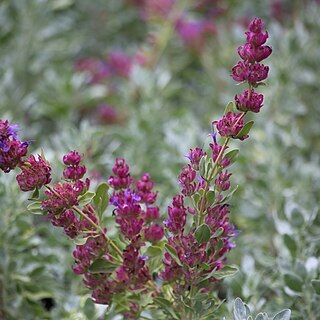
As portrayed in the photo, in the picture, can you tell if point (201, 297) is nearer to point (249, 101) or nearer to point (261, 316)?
point (261, 316)

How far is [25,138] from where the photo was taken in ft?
5.03

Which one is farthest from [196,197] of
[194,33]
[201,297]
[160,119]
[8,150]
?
[194,33]

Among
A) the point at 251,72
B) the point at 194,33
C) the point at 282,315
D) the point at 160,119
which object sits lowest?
the point at 282,315

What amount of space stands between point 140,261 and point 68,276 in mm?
381

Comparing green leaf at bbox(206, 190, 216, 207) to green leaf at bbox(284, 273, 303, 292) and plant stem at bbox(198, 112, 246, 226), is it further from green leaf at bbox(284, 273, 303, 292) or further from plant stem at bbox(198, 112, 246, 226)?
green leaf at bbox(284, 273, 303, 292)

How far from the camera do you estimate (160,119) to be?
156 centimetres

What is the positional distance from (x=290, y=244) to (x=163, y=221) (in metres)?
0.33

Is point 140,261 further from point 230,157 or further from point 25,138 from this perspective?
point 25,138

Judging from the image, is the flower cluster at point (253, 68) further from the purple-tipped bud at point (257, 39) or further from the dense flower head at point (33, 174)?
the dense flower head at point (33, 174)

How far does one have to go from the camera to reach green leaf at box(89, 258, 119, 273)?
0.73m

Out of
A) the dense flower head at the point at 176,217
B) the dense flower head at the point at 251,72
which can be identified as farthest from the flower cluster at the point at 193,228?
the dense flower head at the point at 251,72

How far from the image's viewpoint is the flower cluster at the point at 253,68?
0.69 m

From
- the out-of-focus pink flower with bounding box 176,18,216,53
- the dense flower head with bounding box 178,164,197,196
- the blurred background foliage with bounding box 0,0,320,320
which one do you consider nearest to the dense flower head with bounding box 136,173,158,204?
the dense flower head with bounding box 178,164,197,196

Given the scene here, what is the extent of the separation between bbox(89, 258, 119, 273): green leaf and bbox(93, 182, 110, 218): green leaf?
0.21 ft
